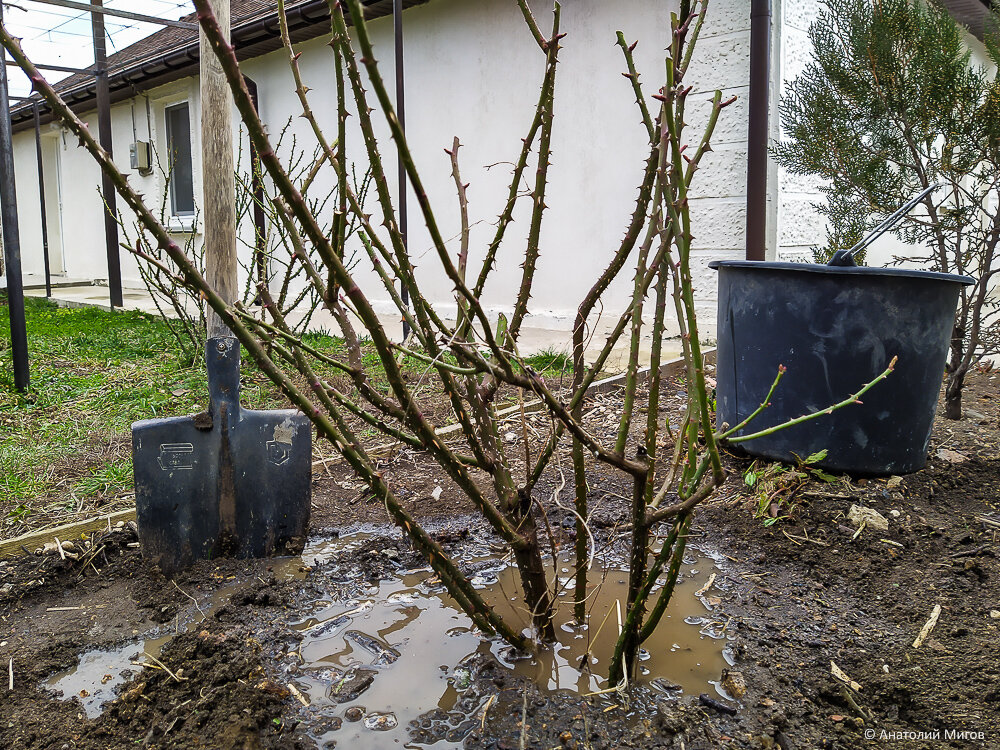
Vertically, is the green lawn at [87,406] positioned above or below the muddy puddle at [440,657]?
above

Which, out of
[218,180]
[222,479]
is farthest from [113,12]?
[222,479]

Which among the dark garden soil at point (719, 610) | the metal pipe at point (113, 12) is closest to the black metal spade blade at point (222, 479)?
the dark garden soil at point (719, 610)

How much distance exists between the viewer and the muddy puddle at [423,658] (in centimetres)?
164

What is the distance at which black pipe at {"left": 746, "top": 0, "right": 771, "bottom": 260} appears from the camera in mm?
4723

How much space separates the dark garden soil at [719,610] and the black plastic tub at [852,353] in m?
0.14

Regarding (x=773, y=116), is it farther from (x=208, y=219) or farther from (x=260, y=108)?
(x=260, y=108)

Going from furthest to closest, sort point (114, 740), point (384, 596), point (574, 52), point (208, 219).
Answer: point (574, 52)
point (208, 219)
point (384, 596)
point (114, 740)

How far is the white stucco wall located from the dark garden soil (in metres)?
2.82

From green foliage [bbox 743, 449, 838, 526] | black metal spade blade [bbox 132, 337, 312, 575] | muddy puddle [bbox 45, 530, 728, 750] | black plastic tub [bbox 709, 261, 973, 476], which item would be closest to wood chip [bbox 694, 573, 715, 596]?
muddy puddle [bbox 45, 530, 728, 750]

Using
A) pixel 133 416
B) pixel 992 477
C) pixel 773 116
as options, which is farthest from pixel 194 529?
pixel 773 116

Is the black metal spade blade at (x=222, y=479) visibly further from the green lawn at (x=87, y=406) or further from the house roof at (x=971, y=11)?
the house roof at (x=971, y=11)

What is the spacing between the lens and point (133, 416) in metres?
3.78

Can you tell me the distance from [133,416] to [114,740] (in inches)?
98.7

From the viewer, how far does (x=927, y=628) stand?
1891 millimetres
